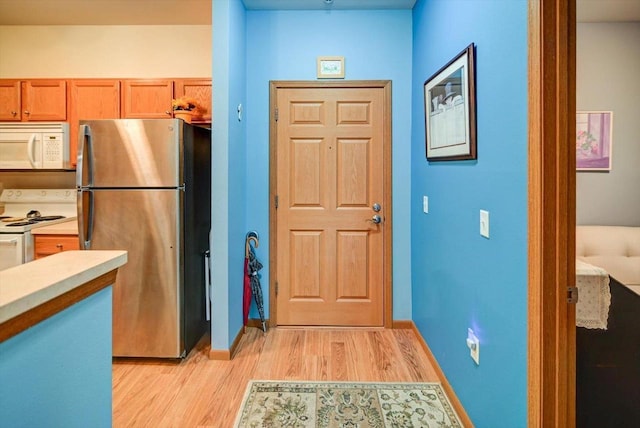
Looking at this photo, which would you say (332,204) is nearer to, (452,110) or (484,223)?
(452,110)

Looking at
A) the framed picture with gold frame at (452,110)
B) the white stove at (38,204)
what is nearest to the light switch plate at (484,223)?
the framed picture with gold frame at (452,110)

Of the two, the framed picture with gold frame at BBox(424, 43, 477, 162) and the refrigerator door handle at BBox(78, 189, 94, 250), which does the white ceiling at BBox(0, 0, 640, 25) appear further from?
the refrigerator door handle at BBox(78, 189, 94, 250)

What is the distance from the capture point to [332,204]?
3.14 metres

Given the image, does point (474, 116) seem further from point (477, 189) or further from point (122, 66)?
point (122, 66)

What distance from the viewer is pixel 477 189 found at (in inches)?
67.3

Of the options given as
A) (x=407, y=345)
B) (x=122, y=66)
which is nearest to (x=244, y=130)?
(x=122, y=66)

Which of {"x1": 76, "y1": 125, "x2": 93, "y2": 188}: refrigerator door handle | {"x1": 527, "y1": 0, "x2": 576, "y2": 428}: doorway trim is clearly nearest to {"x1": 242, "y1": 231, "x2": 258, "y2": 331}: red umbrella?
{"x1": 76, "y1": 125, "x2": 93, "y2": 188}: refrigerator door handle

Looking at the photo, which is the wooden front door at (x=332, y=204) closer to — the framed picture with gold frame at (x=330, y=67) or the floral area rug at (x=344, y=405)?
the framed picture with gold frame at (x=330, y=67)

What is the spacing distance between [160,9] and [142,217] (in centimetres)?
185

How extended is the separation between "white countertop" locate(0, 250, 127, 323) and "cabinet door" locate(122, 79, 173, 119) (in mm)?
2352

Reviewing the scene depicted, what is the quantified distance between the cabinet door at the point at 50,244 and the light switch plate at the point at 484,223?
290 centimetres

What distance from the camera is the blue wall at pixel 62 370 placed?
2.48ft

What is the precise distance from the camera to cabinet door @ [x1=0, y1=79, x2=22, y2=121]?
10.5 ft

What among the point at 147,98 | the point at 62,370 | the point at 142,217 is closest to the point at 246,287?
the point at 142,217
